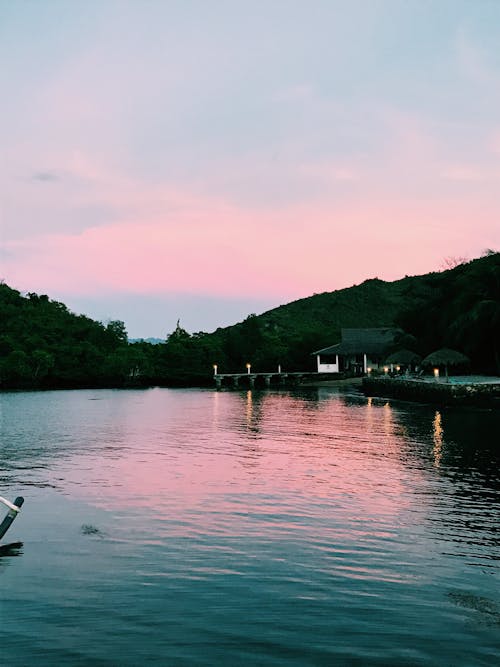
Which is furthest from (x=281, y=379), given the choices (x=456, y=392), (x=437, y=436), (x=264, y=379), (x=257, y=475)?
(x=257, y=475)

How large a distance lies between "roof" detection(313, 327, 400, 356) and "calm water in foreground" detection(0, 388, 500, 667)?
63.8 meters

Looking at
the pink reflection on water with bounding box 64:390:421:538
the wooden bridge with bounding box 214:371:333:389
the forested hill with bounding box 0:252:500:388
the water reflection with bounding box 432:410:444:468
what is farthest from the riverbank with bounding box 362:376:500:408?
the wooden bridge with bounding box 214:371:333:389

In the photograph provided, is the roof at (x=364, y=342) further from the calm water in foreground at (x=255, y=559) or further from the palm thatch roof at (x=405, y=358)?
the calm water in foreground at (x=255, y=559)

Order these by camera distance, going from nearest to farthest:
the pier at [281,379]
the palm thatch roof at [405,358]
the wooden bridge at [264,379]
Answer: the palm thatch roof at [405,358], the pier at [281,379], the wooden bridge at [264,379]

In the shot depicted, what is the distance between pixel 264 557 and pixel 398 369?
69.7 m

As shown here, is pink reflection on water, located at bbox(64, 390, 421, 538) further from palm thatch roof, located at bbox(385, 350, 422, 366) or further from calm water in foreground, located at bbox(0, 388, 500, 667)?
palm thatch roof, located at bbox(385, 350, 422, 366)

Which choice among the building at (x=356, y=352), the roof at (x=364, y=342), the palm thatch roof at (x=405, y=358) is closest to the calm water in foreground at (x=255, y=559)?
the palm thatch roof at (x=405, y=358)

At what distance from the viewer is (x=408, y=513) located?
1539 cm

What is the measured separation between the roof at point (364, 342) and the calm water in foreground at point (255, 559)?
2512 inches

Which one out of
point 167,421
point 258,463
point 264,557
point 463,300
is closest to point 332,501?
point 264,557

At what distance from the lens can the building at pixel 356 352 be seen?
298 feet

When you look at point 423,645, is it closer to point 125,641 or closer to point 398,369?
point 125,641

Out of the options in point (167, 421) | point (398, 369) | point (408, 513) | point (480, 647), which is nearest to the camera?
point (480, 647)

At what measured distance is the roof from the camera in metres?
90.6
